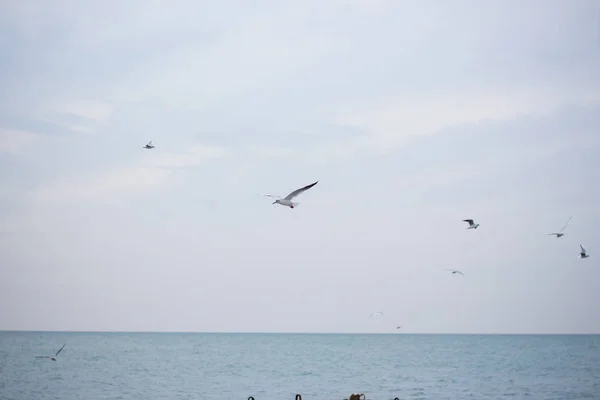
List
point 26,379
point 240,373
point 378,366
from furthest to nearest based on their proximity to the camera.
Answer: point 378,366
point 240,373
point 26,379

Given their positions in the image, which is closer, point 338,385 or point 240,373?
point 338,385

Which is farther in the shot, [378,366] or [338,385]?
[378,366]

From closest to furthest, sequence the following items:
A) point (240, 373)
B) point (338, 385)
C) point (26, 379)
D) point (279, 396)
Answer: point (279, 396) → point (338, 385) → point (26, 379) → point (240, 373)

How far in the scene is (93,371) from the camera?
5925 centimetres

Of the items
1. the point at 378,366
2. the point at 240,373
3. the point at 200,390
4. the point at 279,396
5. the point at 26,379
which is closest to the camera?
the point at 279,396

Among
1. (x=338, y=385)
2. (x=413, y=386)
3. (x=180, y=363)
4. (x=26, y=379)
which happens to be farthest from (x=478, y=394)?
(x=180, y=363)

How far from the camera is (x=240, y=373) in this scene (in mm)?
57906

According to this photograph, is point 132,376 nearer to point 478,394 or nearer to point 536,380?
point 478,394

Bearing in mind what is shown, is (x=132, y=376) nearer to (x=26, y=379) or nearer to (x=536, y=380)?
(x=26, y=379)

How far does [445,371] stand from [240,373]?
17.5 metres

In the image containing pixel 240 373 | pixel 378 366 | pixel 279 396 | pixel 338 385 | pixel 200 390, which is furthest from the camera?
pixel 378 366

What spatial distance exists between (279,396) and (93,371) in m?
24.4

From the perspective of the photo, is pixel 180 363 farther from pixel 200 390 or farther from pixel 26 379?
pixel 200 390

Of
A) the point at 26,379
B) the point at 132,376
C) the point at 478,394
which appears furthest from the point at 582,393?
the point at 26,379
